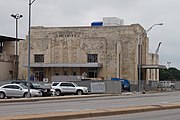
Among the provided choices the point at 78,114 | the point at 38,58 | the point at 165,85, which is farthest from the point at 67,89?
the point at 165,85

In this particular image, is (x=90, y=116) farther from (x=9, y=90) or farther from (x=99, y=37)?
(x=99, y=37)

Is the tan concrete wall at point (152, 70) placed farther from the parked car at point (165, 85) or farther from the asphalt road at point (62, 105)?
the asphalt road at point (62, 105)

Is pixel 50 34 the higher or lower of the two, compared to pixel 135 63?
higher

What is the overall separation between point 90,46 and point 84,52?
1.60 metres

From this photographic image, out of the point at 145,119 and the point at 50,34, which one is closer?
the point at 145,119

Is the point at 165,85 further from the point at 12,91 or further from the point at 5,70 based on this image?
the point at 12,91

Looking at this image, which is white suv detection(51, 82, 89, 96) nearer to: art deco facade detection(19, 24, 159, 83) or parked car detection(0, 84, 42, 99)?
parked car detection(0, 84, 42, 99)

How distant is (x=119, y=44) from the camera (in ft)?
262

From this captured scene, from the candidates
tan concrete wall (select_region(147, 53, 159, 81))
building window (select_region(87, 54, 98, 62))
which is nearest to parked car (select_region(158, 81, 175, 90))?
tan concrete wall (select_region(147, 53, 159, 81))

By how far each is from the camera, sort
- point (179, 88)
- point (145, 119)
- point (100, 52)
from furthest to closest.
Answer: point (179, 88)
point (100, 52)
point (145, 119)

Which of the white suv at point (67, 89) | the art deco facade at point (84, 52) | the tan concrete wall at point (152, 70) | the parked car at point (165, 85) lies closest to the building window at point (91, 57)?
the art deco facade at point (84, 52)

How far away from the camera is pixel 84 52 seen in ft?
263

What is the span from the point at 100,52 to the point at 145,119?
2423 inches

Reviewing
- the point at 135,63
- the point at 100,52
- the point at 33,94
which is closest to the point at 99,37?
the point at 100,52
